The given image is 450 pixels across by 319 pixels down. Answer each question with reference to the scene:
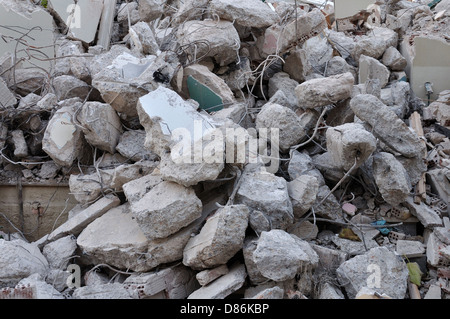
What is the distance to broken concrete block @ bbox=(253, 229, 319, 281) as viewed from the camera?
3.10 meters

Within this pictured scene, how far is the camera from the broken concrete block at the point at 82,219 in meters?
3.96

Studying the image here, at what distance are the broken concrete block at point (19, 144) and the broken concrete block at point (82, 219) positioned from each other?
0.97 meters

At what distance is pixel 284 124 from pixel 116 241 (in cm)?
165

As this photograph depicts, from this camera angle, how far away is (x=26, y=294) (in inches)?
126

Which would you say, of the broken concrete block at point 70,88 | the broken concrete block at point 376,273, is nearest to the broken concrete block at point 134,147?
the broken concrete block at point 70,88

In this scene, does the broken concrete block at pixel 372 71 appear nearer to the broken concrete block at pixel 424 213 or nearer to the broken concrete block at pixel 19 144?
the broken concrete block at pixel 424 213

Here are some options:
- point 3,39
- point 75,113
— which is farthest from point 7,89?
point 3,39

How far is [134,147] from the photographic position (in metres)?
4.38

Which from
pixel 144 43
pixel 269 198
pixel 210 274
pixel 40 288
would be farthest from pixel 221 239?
pixel 144 43

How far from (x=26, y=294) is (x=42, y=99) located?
200 cm

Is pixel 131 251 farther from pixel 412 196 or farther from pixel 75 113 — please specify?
pixel 412 196

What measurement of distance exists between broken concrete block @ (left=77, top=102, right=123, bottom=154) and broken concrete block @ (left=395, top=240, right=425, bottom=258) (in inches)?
94.0

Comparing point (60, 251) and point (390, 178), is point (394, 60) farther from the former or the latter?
point (60, 251)

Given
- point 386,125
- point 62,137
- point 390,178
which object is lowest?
point 62,137
